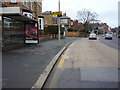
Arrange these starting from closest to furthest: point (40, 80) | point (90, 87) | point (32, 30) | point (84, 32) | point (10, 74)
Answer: point (90, 87)
point (40, 80)
point (10, 74)
point (32, 30)
point (84, 32)

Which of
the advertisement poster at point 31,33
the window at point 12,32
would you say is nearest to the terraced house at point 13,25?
the window at point 12,32

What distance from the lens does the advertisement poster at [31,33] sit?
55.9 feet

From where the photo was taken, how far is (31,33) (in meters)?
17.0

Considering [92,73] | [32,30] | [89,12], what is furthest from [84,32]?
[92,73]

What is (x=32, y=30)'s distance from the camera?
1716 cm

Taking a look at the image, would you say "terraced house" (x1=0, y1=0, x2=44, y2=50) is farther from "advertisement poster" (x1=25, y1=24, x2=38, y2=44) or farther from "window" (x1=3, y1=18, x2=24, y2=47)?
"advertisement poster" (x1=25, y1=24, x2=38, y2=44)

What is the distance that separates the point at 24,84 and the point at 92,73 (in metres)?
2.75

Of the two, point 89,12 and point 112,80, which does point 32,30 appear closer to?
point 112,80

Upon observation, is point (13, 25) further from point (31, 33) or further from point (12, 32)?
point (31, 33)

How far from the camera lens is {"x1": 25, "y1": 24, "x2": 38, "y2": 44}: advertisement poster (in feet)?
55.9

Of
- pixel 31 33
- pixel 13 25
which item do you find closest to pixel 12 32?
pixel 13 25

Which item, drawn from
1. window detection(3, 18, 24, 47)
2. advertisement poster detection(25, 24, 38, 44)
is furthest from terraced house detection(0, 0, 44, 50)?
advertisement poster detection(25, 24, 38, 44)

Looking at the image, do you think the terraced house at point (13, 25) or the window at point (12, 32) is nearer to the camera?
the terraced house at point (13, 25)

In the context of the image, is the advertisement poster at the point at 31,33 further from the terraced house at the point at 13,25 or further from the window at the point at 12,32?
the window at the point at 12,32
